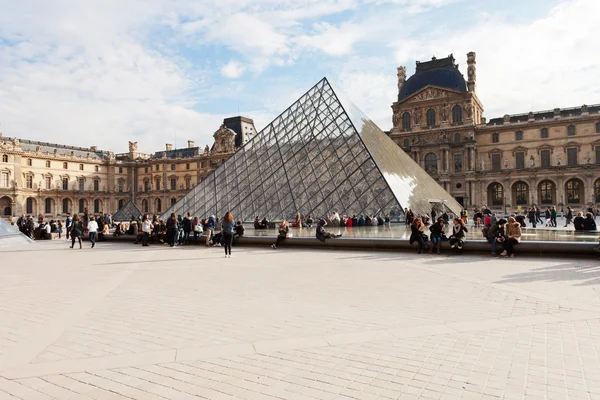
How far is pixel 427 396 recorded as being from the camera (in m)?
2.62

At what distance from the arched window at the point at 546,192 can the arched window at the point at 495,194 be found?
11.5ft

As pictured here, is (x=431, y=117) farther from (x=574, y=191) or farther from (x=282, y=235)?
(x=282, y=235)

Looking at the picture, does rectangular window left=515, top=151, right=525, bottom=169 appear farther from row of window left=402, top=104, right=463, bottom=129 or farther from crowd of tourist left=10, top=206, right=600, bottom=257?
crowd of tourist left=10, top=206, right=600, bottom=257

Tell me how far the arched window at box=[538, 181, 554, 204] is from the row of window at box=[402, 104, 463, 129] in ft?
33.2

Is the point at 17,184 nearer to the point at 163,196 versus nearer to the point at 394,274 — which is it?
the point at 163,196

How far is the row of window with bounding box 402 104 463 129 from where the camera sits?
45.4 m

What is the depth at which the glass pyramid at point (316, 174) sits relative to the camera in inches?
676

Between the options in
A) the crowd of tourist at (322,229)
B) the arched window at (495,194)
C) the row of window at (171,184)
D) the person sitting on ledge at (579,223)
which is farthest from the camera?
the row of window at (171,184)

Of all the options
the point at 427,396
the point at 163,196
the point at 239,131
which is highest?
the point at 239,131

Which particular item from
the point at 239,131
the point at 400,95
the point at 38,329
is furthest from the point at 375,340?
the point at 239,131

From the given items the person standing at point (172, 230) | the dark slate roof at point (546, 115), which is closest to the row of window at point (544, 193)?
the dark slate roof at point (546, 115)

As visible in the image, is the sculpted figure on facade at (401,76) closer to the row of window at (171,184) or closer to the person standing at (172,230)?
the row of window at (171,184)

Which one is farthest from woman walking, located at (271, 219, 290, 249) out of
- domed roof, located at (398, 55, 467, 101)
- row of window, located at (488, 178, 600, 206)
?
domed roof, located at (398, 55, 467, 101)

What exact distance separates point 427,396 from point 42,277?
684cm
